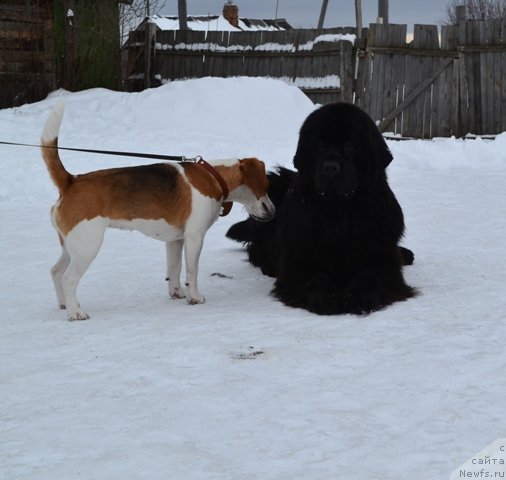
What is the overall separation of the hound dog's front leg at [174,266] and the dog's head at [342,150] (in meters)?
1.03

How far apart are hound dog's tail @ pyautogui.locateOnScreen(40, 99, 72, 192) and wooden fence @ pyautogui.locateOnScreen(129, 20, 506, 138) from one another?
1265 cm

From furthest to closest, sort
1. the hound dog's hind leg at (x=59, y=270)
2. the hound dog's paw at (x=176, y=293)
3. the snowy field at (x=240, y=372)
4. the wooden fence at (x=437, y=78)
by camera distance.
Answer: the wooden fence at (x=437, y=78)
the hound dog's paw at (x=176, y=293)
the hound dog's hind leg at (x=59, y=270)
the snowy field at (x=240, y=372)

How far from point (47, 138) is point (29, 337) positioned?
1.18 metres

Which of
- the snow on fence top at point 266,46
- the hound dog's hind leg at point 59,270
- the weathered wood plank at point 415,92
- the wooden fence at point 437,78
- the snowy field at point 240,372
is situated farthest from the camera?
the snow on fence top at point 266,46

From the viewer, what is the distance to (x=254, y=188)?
5371 mm

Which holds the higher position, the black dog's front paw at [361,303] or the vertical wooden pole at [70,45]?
the vertical wooden pole at [70,45]

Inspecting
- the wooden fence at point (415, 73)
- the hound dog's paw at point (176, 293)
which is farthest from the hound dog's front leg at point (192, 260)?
the wooden fence at point (415, 73)

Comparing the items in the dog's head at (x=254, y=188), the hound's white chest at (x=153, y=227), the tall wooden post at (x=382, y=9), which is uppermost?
the tall wooden post at (x=382, y=9)

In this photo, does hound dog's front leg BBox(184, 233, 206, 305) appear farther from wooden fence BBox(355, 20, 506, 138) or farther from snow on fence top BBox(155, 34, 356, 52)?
snow on fence top BBox(155, 34, 356, 52)

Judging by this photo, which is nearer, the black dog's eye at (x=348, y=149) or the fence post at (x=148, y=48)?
the black dog's eye at (x=348, y=149)

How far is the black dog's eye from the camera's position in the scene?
5043mm

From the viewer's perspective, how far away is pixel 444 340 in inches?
162

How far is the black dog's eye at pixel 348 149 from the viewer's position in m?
5.04

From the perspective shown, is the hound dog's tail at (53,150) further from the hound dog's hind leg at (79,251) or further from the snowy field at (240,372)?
the snowy field at (240,372)
